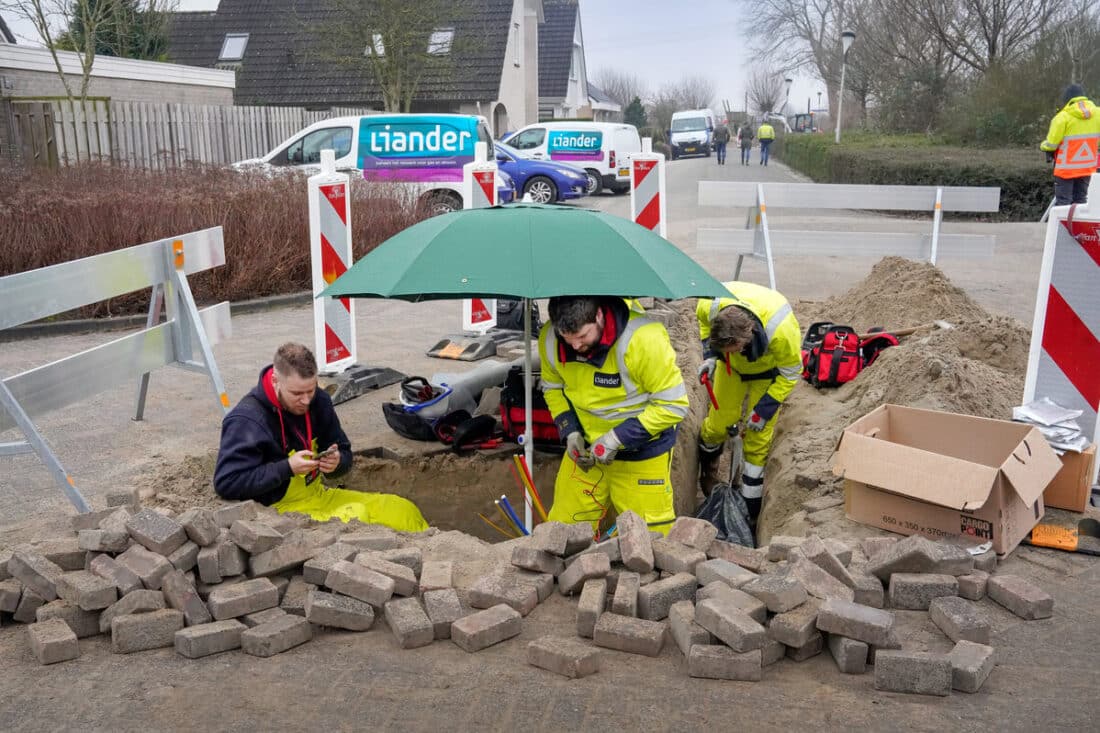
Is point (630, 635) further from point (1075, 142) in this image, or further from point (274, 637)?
point (1075, 142)

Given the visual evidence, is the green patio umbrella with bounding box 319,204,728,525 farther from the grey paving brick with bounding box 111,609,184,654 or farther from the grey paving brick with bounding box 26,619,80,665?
the grey paving brick with bounding box 26,619,80,665

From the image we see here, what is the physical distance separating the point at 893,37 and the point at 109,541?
1430 inches

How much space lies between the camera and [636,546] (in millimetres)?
3908

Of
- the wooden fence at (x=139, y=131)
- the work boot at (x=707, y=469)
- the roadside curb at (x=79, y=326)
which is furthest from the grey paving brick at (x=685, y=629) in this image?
the wooden fence at (x=139, y=131)

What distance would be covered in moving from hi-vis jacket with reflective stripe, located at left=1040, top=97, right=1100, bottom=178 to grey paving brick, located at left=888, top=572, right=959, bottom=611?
12860 millimetres

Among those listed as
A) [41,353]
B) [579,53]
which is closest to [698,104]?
[579,53]

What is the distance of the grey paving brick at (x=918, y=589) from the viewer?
380 cm

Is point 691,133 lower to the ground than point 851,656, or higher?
higher

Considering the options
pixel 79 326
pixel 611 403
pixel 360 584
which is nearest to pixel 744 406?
pixel 611 403

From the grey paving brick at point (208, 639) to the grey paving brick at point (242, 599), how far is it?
6 centimetres

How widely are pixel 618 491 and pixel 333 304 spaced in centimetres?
344

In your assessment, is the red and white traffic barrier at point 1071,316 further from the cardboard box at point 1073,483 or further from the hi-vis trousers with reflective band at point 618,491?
the hi-vis trousers with reflective band at point 618,491

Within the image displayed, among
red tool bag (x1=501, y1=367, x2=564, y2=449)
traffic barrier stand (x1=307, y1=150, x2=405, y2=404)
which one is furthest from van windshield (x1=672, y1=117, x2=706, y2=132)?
red tool bag (x1=501, y1=367, x2=564, y2=449)

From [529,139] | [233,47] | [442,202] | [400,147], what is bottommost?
[442,202]
